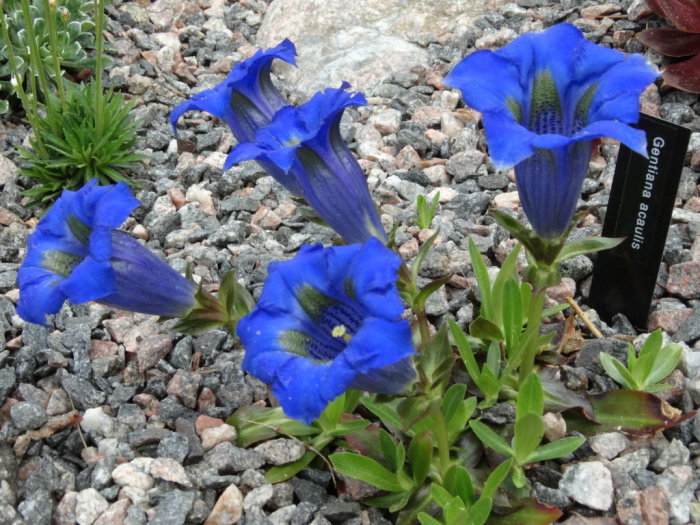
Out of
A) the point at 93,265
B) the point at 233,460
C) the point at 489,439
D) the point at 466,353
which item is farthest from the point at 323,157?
the point at 233,460

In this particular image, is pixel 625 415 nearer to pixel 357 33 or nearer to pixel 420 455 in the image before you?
pixel 420 455

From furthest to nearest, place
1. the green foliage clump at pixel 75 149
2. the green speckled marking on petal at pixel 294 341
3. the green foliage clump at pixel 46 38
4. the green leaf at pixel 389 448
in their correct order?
the green foliage clump at pixel 46 38
the green foliage clump at pixel 75 149
the green leaf at pixel 389 448
the green speckled marking on petal at pixel 294 341

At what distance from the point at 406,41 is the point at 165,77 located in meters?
1.12

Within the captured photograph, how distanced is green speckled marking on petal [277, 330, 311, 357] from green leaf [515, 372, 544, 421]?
19.1 inches

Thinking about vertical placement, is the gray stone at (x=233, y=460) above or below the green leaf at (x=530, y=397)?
below

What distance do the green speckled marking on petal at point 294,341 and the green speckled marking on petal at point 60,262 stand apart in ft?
1.66

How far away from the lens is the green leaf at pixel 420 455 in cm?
178

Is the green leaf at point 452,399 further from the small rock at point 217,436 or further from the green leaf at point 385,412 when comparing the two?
the small rock at point 217,436

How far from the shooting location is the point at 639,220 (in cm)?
218

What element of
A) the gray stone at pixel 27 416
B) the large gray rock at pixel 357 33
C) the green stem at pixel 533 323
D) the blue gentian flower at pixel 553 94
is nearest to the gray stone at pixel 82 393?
the gray stone at pixel 27 416

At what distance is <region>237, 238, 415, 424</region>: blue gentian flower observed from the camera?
1.33 metres

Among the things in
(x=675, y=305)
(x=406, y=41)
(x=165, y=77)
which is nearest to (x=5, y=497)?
(x=675, y=305)

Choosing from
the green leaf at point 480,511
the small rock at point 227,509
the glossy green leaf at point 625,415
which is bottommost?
the small rock at point 227,509

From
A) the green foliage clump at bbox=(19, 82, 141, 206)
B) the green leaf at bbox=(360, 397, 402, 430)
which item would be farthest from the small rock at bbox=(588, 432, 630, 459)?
the green foliage clump at bbox=(19, 82, 141, 206)
